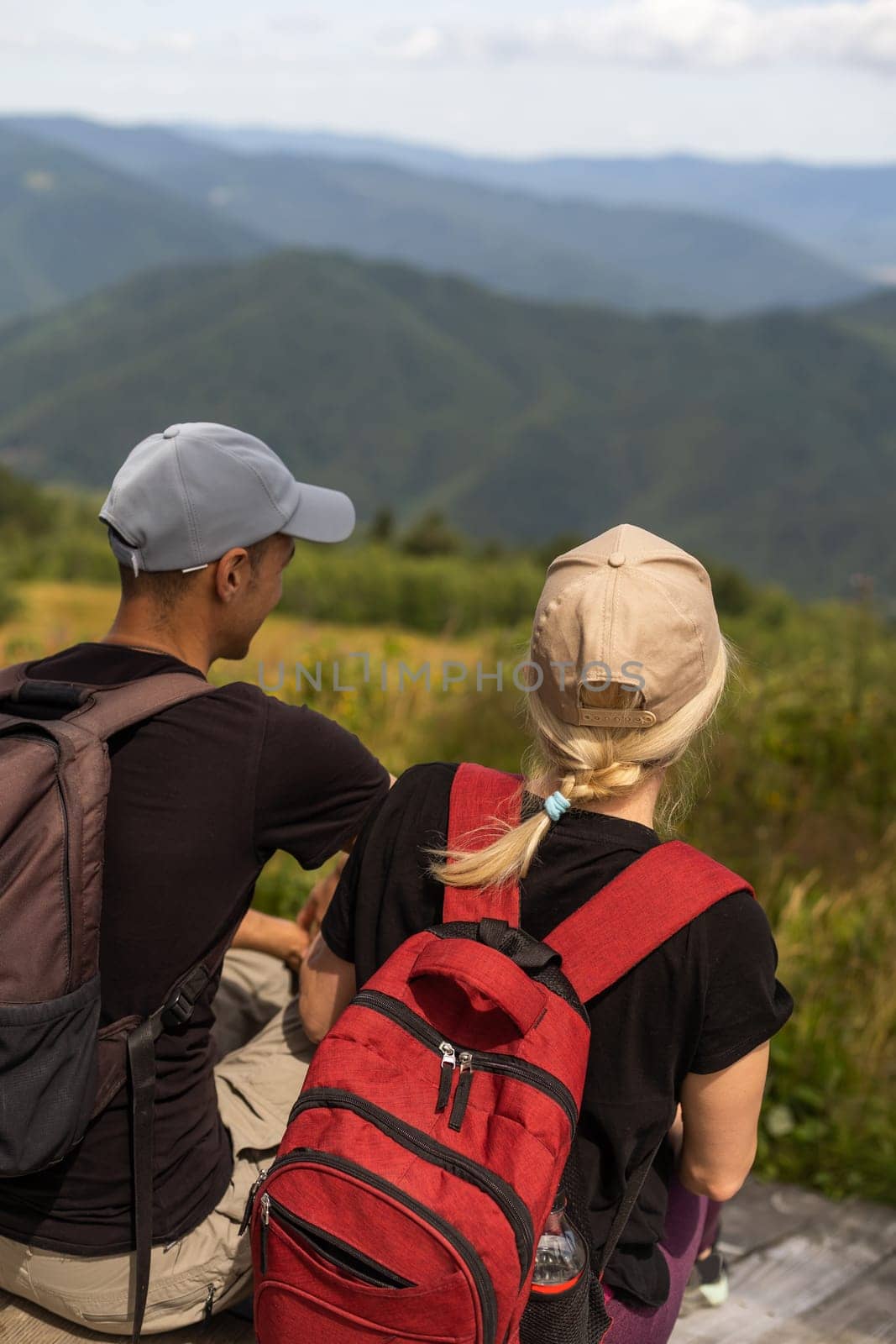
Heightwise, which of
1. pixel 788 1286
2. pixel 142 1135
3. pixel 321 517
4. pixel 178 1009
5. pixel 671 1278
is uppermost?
pixel 321 517

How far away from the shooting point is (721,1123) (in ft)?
5.11

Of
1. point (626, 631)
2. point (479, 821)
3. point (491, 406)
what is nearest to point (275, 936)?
point (479, 821)

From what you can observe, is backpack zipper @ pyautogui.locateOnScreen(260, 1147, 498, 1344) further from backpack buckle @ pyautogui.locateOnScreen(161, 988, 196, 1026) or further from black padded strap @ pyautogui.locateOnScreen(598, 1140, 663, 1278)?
backpack buckle @ pyautogui.locateOnScreen(161, 988, 196, 1026)

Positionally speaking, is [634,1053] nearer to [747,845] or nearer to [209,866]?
[209,866]

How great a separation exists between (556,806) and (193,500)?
802mm

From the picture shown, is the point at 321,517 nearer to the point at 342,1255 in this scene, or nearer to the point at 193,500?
the point at 193,500

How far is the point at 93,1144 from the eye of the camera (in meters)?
1.72

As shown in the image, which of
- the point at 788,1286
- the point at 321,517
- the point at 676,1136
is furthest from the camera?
the point at 788,1286

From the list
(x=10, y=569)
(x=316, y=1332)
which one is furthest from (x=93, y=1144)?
(x=10, y=569)

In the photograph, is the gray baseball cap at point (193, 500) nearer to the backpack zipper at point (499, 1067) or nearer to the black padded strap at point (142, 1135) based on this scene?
the black padded strap at point (142, 1135)

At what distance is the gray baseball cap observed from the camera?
74.5 inches

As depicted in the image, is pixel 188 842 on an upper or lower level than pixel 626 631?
lower

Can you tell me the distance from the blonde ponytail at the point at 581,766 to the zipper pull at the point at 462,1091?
21 cm

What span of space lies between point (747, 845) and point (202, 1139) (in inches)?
115
